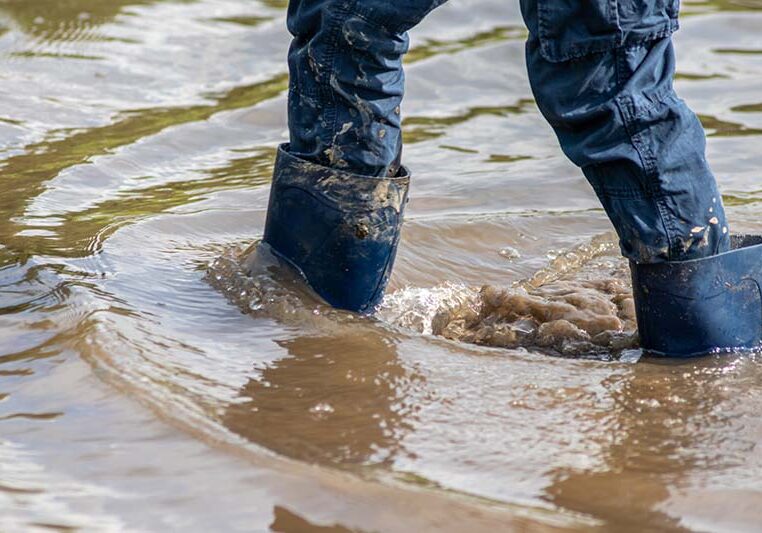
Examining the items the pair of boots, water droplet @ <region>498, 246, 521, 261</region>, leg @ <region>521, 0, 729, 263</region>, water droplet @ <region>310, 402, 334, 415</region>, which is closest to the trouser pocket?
leg @ <region>521, 0, 729, 263</region>

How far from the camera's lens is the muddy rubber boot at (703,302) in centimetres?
244

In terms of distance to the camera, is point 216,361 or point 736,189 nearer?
point 216,361

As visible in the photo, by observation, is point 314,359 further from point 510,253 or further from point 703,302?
point 510,253

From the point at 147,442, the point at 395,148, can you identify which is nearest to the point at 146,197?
the point at 395,148

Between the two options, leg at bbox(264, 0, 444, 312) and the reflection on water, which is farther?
leg at bbox(264, 0, 444, 312)

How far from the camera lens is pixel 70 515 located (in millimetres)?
1808

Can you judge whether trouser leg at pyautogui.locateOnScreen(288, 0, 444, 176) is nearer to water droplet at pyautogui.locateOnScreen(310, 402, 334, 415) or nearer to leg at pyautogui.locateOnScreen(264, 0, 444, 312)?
leg at pyautogui.locateOnScreen(264, 0, 444, 312)

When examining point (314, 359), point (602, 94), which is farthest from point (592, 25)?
point (314, 359)

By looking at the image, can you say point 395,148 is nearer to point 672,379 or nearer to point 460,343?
point 460,343

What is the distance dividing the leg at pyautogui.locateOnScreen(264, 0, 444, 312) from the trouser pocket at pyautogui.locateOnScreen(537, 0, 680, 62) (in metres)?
0.32

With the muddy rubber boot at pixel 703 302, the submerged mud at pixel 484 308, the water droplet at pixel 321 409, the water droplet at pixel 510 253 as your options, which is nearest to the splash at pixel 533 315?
the submerged mud at pixel 484 308

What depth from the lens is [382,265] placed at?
106 inches

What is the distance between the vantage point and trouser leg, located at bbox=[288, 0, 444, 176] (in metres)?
2.47

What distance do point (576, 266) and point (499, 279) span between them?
0.24 meters
